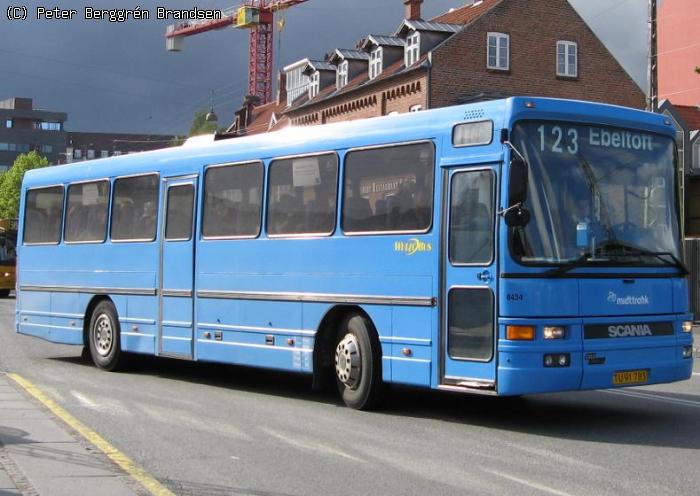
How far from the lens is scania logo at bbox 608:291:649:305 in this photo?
986 centimetres

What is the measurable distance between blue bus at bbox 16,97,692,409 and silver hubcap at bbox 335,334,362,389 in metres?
0.02

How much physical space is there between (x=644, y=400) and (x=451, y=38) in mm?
33261

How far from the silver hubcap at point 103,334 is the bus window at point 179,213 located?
196cm

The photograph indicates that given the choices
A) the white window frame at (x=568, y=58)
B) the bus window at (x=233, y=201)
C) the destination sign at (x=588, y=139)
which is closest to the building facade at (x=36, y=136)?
the white window frame at (x=568, y=58)

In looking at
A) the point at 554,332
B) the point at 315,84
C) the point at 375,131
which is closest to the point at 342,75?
the point at 315,84

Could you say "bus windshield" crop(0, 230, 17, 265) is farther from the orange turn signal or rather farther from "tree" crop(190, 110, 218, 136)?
"tree" crop(190, 110, 218, 136)

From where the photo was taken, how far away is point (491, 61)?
147 ft

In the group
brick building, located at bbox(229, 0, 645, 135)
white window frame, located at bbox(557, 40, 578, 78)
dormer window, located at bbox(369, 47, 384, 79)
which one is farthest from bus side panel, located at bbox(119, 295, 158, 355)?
dormer window, located at bbox(369, 47, 384, 79)

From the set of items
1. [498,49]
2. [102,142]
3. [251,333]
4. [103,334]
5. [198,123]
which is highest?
[102,142]

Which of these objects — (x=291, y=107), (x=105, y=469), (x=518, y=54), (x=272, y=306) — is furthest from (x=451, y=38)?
(x=105, y=469)

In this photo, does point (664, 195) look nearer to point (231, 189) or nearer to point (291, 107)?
point (231, 189)

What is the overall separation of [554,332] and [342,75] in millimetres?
44525

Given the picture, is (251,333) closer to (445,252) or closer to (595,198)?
(445,252)

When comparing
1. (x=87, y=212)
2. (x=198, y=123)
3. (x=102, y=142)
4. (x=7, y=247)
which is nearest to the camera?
(x=87, y=212)
